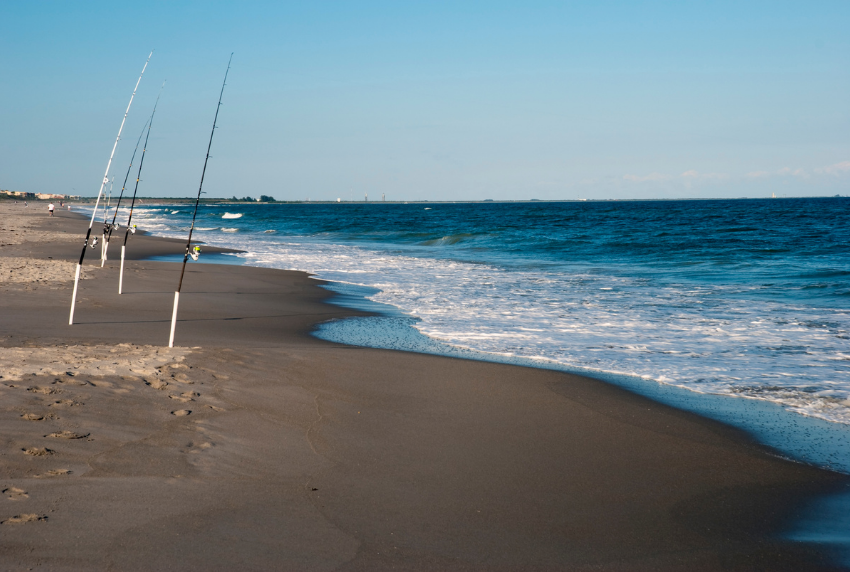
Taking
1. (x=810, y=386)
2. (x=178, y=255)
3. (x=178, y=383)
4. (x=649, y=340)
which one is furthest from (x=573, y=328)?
(x=178, y=255)

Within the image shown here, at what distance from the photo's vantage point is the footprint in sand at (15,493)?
319 cm

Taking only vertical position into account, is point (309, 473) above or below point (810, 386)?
below

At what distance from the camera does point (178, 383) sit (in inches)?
210

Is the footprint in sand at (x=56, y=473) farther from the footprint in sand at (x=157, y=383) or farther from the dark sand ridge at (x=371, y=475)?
the footprint in sand at (x=157, y=383)

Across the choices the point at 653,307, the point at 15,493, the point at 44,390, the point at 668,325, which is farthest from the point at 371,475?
the point at 653,307

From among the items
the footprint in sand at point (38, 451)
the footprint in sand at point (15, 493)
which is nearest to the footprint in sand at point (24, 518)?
the footprint in sand at point (15, 493)

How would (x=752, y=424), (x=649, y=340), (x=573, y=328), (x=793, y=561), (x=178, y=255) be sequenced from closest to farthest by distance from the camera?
(x=793, y=561)
(x=752, y=424)
(x=649, y=340)
(x=573, y=328)
(x=178, y=255)

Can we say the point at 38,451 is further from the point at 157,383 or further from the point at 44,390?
the point at 157,383

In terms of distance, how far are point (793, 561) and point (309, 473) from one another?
2.68 m

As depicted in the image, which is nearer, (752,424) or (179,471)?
(179,471)

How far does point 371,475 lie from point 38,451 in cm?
198

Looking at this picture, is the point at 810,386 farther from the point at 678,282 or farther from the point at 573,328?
the point at 678,282

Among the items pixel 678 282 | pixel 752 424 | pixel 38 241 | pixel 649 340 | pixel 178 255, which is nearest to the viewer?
pixel 752 424

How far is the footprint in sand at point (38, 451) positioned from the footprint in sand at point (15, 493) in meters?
0.43
